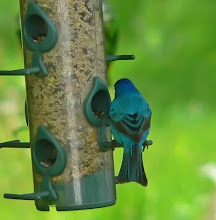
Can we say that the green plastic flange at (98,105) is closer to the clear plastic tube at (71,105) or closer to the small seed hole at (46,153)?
the clear plastic tube at (71,105)

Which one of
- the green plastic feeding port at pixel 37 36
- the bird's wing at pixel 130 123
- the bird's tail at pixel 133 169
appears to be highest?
the green plastic feeding port at pixel 37 36

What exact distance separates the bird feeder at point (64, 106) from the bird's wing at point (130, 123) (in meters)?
0.11

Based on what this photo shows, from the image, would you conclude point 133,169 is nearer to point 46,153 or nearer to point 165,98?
point 46,153

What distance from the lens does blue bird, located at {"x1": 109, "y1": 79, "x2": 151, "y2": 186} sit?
6098mm

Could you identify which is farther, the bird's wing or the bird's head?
the bird's head

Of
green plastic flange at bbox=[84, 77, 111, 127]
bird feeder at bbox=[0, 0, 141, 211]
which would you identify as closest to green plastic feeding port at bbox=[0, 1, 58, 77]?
bird feeder at bbox=[0, 0, 141, 211]

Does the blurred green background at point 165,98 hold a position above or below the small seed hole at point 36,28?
below

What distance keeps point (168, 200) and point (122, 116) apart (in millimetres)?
2413

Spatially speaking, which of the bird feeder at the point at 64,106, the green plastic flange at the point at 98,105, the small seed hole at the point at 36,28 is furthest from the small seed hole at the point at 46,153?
the small seed hole at the point at 36,28

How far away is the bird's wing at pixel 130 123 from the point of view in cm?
612

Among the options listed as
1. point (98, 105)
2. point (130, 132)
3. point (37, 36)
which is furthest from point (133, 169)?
point (37, 36)

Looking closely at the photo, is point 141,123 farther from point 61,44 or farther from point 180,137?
point 180,137

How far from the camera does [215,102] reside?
8.98 meters

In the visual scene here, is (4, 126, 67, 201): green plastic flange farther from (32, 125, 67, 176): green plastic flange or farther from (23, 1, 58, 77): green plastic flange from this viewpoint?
(23, 1, 58, 77): green plastic flange
